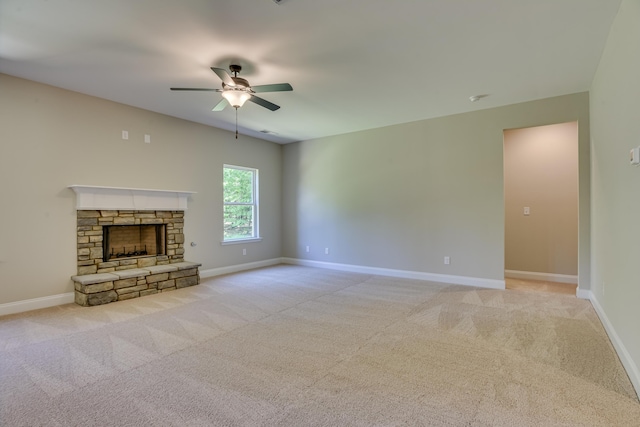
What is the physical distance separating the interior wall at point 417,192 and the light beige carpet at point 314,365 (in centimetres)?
123

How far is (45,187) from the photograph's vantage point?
3932mm

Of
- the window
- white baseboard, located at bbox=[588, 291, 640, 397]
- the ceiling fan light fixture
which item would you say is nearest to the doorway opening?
white baseboard, located at bbox=[588, 291, 640, 397]

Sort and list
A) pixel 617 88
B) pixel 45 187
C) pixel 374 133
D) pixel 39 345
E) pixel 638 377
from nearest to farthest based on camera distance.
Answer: pixel 638 377 < pixel 617 88 < pixel 39 345 < pixel 45 187 < pixel 374 133

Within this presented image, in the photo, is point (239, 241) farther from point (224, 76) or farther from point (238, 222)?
point (224, 76)

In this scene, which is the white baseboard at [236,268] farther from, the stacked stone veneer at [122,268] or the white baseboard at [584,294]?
the white baseboard at [584,294]

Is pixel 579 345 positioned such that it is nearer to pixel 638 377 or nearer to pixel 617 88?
pixel 638 377

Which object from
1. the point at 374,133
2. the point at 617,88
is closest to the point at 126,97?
the point at 374,133

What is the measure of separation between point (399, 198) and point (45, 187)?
507cm

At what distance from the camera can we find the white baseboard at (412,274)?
4855 millimetres

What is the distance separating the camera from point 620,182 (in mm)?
2529

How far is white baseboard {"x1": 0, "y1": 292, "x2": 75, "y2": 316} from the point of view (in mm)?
3652

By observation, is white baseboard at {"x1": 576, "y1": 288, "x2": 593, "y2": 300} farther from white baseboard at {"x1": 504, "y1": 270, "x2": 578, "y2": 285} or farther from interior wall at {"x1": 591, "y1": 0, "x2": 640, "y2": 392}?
white baseboard at {"x1": 504, "y1": 270, "x2": 578, "y2": 285}

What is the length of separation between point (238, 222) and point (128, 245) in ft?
Answer: 6.64

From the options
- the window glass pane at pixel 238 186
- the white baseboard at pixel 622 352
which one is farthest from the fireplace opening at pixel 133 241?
the white baseboard at pixel 622 352
